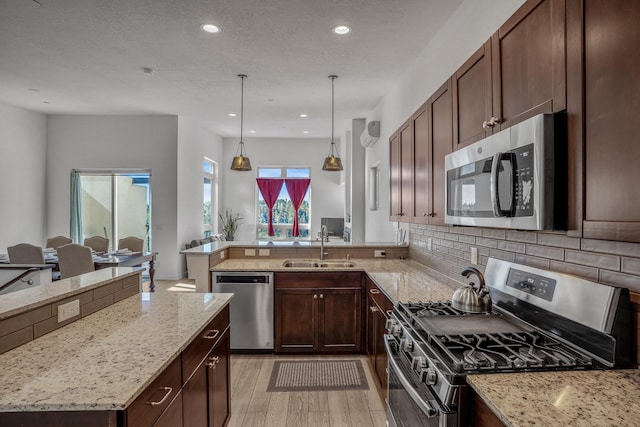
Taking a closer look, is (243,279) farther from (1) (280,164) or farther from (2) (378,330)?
(1) (280,164)

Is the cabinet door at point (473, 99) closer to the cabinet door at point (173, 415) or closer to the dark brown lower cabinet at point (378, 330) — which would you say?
the dark brown lower cabinet at point (378, 330)

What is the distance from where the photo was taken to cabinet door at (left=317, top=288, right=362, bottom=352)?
Answer: 3.39 metres

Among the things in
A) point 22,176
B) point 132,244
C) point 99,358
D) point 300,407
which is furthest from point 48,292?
point 22,176

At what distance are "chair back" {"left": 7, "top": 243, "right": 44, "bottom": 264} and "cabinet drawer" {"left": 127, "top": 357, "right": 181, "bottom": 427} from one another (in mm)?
4210

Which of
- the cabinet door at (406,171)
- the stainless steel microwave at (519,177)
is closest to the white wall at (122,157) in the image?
the cabinet door at (406,171)

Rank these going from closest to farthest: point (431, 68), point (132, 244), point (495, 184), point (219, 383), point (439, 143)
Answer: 1. point (495, 184)
2. point (219, 383)
3. point (439, 143)
4. point (431, 68)
5. point (132, 244)

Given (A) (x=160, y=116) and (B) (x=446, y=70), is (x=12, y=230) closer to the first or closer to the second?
(A) (x=160, y=116)

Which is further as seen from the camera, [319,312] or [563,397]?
A: [319,312]

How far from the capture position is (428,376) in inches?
49.2

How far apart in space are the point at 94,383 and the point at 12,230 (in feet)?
21.6

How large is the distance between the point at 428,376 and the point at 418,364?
9 cm

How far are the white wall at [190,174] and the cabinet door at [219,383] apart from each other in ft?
16.2

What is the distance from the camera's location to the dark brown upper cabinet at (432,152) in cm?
228

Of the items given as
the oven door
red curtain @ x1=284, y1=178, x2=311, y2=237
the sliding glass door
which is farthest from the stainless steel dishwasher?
red curtain @ x1=284, y1=178, x2=311, y2=237
